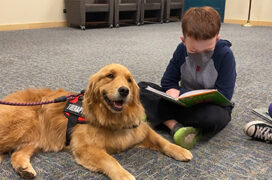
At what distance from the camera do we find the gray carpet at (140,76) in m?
1.49

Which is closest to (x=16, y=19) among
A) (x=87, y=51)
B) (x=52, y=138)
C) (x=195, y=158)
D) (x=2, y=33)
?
(x=2, y=33)

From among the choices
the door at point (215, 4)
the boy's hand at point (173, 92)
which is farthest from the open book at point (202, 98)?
the door at point (215, 4)

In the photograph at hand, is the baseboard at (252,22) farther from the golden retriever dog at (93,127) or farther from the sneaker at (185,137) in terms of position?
the golden retriever dog at (93,127)

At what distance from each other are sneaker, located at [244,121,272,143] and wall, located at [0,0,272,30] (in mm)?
6172

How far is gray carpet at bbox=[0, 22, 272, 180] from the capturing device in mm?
1488

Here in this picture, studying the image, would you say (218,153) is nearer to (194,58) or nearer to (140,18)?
(194,58)

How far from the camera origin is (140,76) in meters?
3.14

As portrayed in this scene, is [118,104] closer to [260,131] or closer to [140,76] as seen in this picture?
[260,131]

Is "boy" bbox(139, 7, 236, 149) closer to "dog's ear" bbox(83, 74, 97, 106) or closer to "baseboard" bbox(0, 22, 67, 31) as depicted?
"dog's ear" bbox(83, 74, 97, 106)

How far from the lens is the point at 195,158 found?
161 cm

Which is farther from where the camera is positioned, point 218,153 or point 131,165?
point 218,153

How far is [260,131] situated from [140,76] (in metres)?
1.59

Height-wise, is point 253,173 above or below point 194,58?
below

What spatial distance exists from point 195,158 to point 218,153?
0.52 feet
